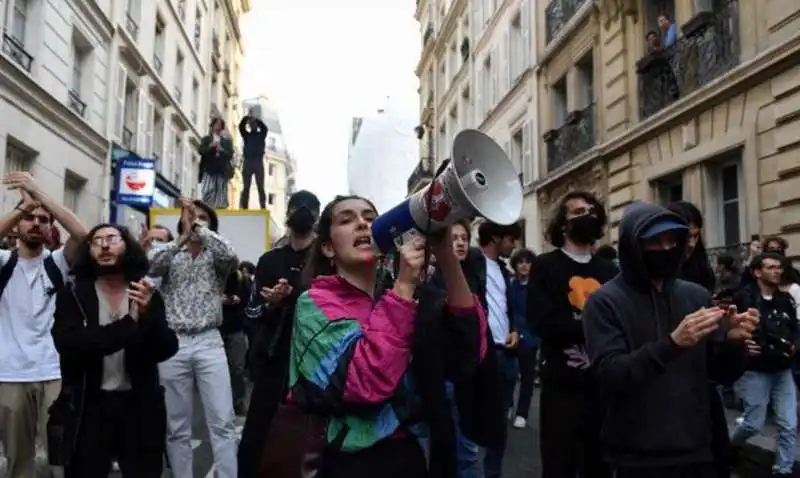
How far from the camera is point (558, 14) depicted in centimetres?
1778

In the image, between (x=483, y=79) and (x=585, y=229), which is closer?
(x=585, y=229)

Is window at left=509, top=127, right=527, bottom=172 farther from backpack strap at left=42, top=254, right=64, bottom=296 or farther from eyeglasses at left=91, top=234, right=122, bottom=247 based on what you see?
eyeglasses at left=91, top=234, right=122, bottom=247

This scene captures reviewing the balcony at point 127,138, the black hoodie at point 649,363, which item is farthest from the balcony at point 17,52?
the black hoodie at point 649,363

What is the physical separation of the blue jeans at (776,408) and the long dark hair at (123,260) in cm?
441

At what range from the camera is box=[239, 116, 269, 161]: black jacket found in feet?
34.9

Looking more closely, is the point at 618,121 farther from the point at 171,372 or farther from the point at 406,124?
the point at 406,124

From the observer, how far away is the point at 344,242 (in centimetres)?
221

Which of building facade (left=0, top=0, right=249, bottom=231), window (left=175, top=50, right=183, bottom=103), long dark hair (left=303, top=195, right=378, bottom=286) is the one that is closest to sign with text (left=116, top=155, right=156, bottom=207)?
building facade (left=0, top=0, right=249, bottom=231)

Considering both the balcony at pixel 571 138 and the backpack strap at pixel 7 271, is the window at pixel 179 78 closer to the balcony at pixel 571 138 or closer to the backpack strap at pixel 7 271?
the balcony at pixel 571 138

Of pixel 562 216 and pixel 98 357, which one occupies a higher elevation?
pixel 562 216

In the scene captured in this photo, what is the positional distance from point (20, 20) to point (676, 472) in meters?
13.5

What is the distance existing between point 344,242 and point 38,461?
15.1 ft

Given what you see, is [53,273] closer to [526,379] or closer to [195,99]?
[526,379]

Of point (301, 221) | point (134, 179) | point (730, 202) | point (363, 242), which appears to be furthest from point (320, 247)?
point (134, 179)
